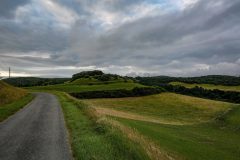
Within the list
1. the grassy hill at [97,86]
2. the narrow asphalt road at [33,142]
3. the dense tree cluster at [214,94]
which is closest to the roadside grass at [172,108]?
the grassy hill at [97,86]

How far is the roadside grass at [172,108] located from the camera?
66.2 m

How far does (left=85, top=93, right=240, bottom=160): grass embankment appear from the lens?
24734 mm

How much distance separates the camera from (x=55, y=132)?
20.1 m

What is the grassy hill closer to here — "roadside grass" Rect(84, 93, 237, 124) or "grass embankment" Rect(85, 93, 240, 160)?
"grass embankment" Rect(85, 93, 240, 160)

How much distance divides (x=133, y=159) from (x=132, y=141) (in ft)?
9.08

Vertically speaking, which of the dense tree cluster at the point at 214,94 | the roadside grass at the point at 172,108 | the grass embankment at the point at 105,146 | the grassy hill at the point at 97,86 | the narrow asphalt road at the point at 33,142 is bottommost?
the roadside grass at the point at 172,108

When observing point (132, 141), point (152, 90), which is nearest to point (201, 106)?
point (152, 90)

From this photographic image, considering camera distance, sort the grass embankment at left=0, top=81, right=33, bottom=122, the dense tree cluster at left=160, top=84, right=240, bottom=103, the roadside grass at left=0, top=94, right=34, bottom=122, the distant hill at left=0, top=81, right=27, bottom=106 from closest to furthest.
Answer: the roadside grass at left=0, top=94, right=34, bottom=122
the grass embankment at left=0, top=81, right=33, bottom=122
the distant hill at left=0, top=81, right=27, bottom=106
the dense tree cluster at left=160, top=84, right=240, bottom=103

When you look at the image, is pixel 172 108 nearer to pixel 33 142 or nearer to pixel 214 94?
pixel 214 94

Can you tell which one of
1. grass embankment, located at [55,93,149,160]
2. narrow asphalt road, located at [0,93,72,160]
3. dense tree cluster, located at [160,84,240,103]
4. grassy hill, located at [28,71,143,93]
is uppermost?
grassy hill, located at [28,71,143,93]

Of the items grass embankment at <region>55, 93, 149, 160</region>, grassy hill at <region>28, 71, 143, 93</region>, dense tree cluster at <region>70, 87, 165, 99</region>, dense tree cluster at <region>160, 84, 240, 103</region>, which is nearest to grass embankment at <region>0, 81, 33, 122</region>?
grass embankment at <region>55, 93, 149, 160</region>

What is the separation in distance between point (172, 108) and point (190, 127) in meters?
32.3

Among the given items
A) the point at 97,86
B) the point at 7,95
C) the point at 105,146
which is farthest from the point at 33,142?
the point at 97,86

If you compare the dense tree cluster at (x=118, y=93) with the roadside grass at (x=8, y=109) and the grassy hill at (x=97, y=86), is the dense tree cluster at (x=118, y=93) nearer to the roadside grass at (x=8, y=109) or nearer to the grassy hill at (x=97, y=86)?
the grassy hill at (x=97, y=86)
